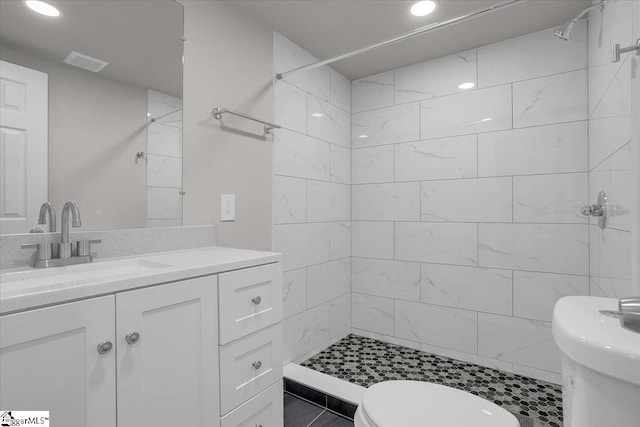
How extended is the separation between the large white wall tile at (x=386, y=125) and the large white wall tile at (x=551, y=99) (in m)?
0.68

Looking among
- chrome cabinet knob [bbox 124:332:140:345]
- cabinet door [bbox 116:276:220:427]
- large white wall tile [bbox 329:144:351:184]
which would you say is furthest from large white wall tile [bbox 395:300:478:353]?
chrome cabinet knob [bbox 124:332:140:345]

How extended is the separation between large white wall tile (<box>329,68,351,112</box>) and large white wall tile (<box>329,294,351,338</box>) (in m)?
1.63

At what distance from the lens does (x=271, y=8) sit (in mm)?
1888

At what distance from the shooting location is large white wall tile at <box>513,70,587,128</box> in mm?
2023

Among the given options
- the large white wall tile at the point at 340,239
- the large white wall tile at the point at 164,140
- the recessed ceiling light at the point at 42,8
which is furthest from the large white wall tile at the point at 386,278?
the recessed ceiling light at the point at 42,8

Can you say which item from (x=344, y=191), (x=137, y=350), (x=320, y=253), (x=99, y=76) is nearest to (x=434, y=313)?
(x=320, y=253)

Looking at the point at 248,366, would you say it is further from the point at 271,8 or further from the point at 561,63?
the point at 561,63

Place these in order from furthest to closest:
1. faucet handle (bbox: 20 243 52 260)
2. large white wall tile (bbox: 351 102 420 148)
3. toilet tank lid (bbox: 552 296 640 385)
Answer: large white wall tile (bbox: 351 102 420 148), faucet handle (bbox: 20 243 52 260), toilet tank lid (bbox: 552 296 640 385)

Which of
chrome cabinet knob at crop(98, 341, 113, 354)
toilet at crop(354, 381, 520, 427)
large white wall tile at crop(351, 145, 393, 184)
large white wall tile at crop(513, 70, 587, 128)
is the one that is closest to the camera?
chrome cabinet knob at crop(98, 341, 113, 354)

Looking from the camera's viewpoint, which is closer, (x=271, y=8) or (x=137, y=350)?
(x=137, y=350)

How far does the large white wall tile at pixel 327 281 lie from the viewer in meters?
2.45

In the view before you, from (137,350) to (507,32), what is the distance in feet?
8.67

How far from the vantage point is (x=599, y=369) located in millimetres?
487

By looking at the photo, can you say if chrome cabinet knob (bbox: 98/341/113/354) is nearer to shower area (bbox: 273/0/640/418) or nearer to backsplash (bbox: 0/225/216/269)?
backsplash (bbox: 0/225/216/269)
